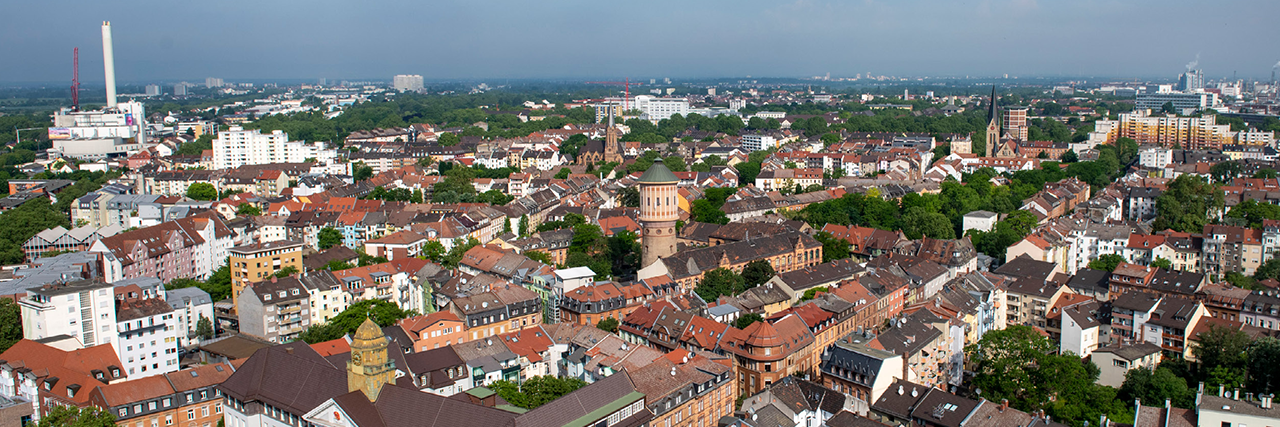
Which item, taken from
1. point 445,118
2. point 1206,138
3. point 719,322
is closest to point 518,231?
point 719,322

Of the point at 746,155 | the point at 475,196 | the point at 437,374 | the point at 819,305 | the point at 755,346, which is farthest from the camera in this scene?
the point at 746,155

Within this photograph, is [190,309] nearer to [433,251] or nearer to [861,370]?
[433,251]

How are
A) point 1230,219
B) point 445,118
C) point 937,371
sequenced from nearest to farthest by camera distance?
point 937,371, point 1230,219, point 445,118

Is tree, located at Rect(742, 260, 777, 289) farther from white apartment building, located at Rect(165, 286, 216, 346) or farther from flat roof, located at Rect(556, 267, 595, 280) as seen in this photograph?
white apartment building, located at Rect(165, 286, 216, 346)

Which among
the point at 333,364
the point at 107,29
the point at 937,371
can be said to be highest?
the point at 107,29

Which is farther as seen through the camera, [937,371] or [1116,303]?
[1116,303]

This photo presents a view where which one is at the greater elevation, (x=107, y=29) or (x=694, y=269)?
(x=107, y=29)

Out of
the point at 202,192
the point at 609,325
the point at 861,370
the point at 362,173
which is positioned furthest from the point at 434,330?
the point at 362,173

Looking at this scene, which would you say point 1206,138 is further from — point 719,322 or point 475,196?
point 719,322

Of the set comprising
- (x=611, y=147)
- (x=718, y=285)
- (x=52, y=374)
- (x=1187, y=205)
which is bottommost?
(x=52, y=374)
